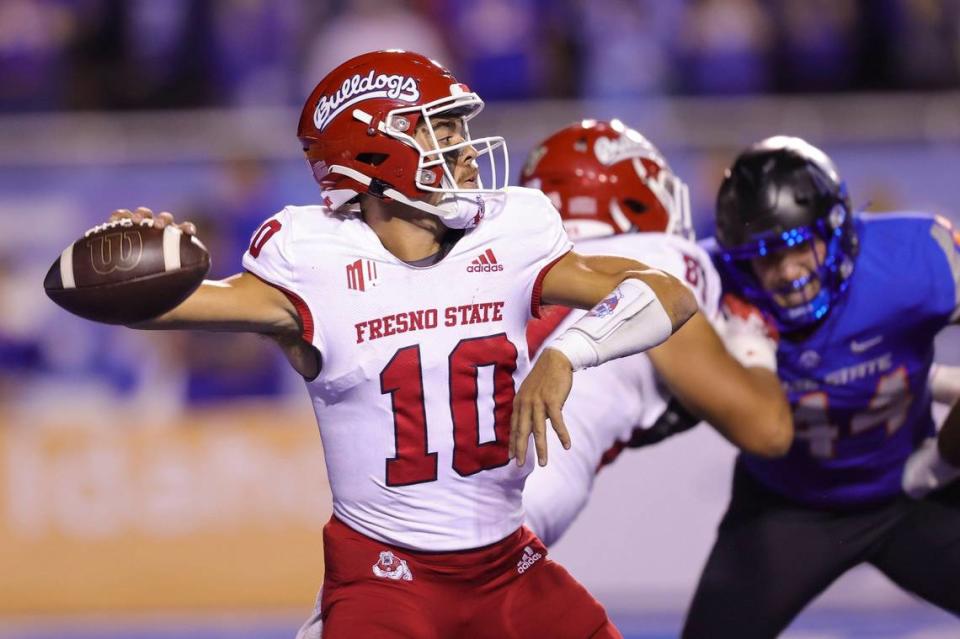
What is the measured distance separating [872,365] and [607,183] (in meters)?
0.94

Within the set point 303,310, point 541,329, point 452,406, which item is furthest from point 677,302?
point 541,329

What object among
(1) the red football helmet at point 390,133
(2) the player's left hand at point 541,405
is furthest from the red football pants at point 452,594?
(1) the red football helmet at point 390,133

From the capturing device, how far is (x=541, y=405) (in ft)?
9.34

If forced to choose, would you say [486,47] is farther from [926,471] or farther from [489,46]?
[926,471]

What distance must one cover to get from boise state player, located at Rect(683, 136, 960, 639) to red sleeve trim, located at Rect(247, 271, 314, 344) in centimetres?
138

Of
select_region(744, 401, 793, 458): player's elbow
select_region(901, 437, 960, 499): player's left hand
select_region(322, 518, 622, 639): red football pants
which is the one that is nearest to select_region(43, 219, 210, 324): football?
select_region(322, 518, 622, 639): red football pants

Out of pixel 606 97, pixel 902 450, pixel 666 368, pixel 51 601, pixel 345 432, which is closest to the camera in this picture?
pixel 345 432

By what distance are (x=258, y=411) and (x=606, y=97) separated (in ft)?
9.96

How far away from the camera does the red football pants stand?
3064 millimetres

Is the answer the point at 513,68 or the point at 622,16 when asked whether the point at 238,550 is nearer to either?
the point at 513,68

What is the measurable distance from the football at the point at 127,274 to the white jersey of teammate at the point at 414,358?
0.22m

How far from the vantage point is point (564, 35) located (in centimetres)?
850

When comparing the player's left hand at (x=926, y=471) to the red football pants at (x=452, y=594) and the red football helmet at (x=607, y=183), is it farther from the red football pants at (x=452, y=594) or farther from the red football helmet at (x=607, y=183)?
the red football pants at (x=452, y=594)

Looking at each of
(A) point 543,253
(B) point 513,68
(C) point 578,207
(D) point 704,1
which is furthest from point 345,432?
(D) point 704,1
